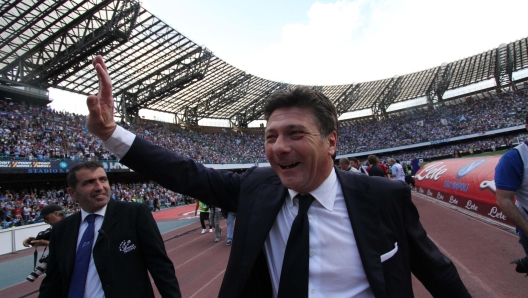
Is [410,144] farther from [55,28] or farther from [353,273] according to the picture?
[353,273]

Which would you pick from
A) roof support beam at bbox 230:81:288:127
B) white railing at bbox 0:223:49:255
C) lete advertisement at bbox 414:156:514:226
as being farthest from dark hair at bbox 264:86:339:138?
roof support beam at bbox 230:81:288:127

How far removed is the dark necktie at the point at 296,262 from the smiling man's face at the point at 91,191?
192cm

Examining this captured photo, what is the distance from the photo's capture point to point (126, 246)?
2344mm

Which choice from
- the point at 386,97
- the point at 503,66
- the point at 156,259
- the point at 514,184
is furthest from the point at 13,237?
the point at 503,66

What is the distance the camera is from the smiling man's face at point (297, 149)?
1350 mm

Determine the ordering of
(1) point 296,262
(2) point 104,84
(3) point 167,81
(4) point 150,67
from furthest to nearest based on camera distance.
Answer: (3) point 167,81 < (4) point 150,67 < (2) point 104,84 < (1) point 296,262

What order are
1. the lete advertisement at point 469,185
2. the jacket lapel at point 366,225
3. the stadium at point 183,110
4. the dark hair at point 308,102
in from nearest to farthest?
1. the jacket lapel at point 366,225
2. the dark hair at point 308,102
3. the lete advertisement at point 469,185
4. the stadium at point 183,110

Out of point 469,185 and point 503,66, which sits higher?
point 503,66

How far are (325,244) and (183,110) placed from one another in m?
48.1

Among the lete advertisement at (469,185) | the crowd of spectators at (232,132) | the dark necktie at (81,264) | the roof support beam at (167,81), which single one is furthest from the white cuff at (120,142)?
the roof support beam at (167,81)

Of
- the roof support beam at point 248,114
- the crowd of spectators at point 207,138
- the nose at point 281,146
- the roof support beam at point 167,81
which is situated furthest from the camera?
the roof support beam at point 248,114

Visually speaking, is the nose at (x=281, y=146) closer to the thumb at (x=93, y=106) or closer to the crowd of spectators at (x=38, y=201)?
the thumb at (x=93, y=106)

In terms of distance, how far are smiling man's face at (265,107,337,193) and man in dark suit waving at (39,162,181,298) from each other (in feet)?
5.20

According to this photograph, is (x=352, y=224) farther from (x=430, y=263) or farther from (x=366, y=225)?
(x=430, y=263)
